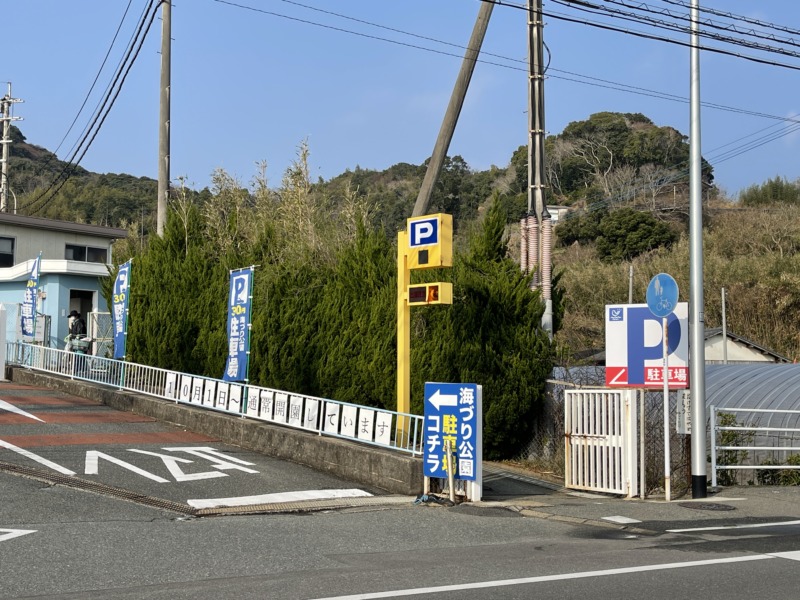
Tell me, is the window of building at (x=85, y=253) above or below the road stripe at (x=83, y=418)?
above

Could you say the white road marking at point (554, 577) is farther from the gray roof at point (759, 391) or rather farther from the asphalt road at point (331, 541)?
the gray roof at point (759, 391)

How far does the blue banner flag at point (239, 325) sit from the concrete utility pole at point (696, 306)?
7890 millimetres

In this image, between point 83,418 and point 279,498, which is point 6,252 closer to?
point 83,418

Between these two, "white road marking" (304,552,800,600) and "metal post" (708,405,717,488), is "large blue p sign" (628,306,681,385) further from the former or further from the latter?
"white road marking" (304,552,800,600)

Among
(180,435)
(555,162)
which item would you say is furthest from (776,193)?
(180,435)

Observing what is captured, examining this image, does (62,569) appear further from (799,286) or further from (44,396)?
(799,286)

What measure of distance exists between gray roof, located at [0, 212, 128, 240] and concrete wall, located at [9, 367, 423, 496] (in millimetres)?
16073

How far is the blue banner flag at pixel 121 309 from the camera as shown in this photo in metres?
21.0

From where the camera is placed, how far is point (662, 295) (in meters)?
12.3

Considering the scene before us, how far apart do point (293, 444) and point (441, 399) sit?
3.48m

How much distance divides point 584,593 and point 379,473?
6436 mm

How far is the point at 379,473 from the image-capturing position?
41.6ft

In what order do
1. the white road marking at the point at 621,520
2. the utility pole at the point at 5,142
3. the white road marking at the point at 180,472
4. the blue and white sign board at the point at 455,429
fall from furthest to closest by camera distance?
the utility pole at the point at 5,142, the white road marking at the point at 180,472, the blue and white sign board at the point at 455,429, the white road marking at the point at 621,520

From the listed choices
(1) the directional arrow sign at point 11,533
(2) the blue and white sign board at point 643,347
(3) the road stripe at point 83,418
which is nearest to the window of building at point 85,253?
(3) the road stripe at point 83,418
